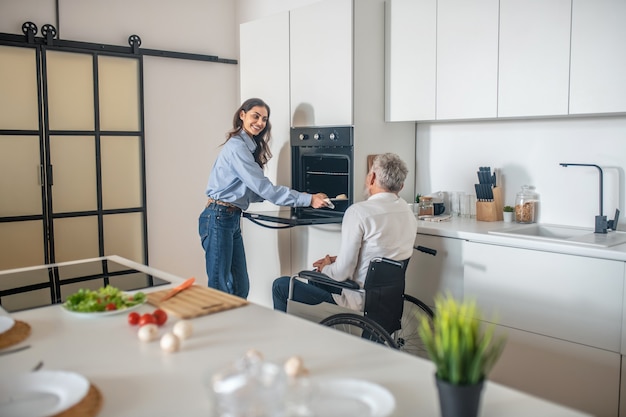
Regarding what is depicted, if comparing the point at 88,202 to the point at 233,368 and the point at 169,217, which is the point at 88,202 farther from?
the point at 233,368

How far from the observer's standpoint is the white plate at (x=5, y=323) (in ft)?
5.28

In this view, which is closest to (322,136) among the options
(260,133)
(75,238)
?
(260,133)

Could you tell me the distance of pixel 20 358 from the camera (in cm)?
146

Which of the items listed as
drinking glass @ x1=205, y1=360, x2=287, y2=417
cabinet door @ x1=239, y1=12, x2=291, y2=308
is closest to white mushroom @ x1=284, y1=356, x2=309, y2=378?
drinking glass @ x1=205, y1=360, x2=287, y2=417

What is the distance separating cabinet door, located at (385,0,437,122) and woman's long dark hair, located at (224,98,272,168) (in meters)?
0.71

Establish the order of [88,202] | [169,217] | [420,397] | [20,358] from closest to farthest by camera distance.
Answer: [420,397], [20,358], [88,202], [169,217]

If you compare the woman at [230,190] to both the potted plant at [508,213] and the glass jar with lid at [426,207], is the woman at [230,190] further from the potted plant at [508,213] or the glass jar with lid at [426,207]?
the potted plant at [508,213]

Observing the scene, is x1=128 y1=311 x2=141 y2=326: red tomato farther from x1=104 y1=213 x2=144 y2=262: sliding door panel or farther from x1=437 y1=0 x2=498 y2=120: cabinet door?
x1=104 y1=213 x2=144 y2=262: sliding door panel

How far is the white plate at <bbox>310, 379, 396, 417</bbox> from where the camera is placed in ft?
3.58

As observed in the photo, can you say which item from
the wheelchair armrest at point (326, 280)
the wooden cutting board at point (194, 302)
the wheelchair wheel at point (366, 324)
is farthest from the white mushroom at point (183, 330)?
the wheelchair armrest at point (326, 280)

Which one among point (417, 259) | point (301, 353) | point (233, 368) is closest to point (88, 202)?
point (417, 259)

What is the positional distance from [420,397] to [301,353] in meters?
0.35

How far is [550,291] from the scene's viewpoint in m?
2.64

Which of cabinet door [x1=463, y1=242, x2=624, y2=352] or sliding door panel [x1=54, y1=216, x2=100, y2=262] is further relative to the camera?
sliding door panel [x1=54, y1=216, x2=100, y2=262]
